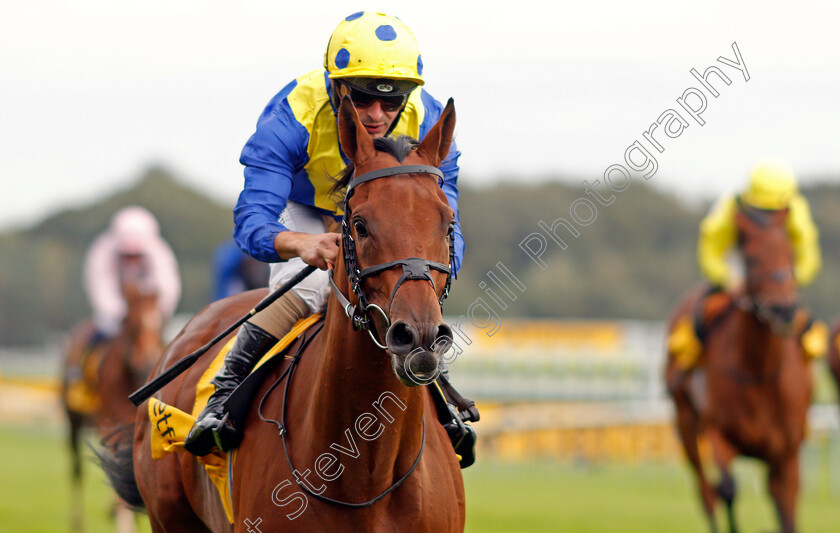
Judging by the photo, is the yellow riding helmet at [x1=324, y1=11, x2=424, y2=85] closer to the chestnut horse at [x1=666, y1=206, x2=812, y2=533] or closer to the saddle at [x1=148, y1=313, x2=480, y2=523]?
the saddle at [x1=148, y1=313, x2=480, y2=523]

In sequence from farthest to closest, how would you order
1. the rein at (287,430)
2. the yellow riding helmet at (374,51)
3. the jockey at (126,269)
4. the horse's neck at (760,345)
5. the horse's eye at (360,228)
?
the jockey at (126,269) < the horse's neck at (760,345) < the yellow riding helmet at (374,51) < the rein at (287,430) < the horse's eye at (360,228)

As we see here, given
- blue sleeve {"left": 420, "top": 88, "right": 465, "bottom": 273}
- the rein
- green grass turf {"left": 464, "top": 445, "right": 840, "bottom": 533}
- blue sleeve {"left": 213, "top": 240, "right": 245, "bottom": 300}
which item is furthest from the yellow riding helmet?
green grass turf {"left": 464, "top": 445, "right": 840, "bottom": 533}

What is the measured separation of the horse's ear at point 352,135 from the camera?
3375 mm

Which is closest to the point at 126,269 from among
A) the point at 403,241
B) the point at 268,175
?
the point at 268,175

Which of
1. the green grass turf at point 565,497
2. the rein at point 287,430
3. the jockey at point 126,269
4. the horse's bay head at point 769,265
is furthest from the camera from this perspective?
the green grass turf at point 565,497

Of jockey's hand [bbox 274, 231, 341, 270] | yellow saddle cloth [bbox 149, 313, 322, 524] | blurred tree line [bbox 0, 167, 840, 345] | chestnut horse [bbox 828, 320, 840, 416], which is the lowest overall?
blurred tree line [bbox 0, 167, 840, 345]

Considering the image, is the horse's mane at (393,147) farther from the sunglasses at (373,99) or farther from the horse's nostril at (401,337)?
the horse's nostril at (401,337)

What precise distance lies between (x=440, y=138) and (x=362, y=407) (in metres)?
0.85

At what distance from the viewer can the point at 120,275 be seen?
10273 millimetres

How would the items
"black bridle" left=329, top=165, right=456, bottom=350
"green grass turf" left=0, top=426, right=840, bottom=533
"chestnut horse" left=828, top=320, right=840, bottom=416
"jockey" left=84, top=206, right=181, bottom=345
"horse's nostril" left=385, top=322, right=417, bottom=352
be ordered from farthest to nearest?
"chestnut horse" left=828, top=320, right=840, bottom=416, "green grass turf" left=0, top=426, right=840, bottom=533, "jockey" left=84, top=206, right=181, bottom=345, "black bridle" left=329, top=165, right=456, bottom=350, "horse's nostril" left=385, top=322, right=417, bottom=352

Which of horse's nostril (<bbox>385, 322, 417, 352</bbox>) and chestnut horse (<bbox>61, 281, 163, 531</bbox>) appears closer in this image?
horse's nostril (<bbox>385, 322, 417, 352</bbox>)

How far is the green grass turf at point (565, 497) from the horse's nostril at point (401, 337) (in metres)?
6.90

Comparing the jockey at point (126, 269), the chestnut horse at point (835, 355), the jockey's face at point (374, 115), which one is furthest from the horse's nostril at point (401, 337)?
the chestnut horse at point (835, 355)

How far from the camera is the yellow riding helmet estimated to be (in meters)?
3.80
